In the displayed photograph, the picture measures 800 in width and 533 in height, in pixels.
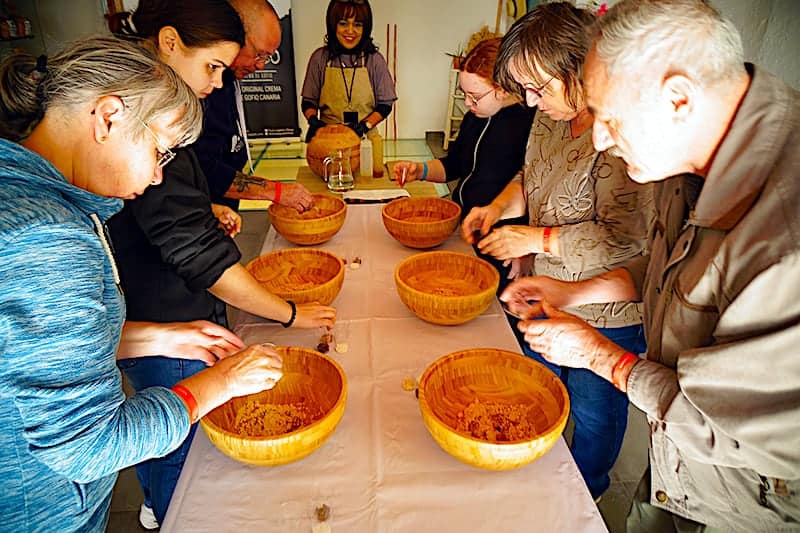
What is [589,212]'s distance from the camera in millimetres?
1651

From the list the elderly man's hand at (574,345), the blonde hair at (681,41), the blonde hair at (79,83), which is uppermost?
the blonde hair at (681,41)

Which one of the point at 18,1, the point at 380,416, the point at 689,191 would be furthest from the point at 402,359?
the point at 18,1

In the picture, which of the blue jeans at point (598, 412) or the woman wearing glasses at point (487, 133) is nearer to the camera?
the blue jeans at point (598, 412)

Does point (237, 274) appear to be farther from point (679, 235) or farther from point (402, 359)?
point (679, 235)

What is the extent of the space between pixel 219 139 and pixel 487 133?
1109 mm

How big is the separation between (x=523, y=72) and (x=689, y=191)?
729 millimetres

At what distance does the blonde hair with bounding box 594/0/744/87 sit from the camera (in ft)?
2.73

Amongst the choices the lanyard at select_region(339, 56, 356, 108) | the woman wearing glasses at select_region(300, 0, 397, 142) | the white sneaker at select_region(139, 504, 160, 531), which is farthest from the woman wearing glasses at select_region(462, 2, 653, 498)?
the lanyard at select_region(339, 56, 356, 108)

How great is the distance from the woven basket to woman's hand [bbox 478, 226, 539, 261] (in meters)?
1.46

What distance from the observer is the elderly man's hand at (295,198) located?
7.35 ft

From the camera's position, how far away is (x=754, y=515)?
987 mm

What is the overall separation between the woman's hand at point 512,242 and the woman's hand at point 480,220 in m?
0.28

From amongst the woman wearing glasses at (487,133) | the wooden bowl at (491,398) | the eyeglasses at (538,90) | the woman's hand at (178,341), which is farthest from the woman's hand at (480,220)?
the woman's hand at (178,341)

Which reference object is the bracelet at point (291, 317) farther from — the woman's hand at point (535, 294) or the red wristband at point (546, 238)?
the red wristband at point (546, 238)
